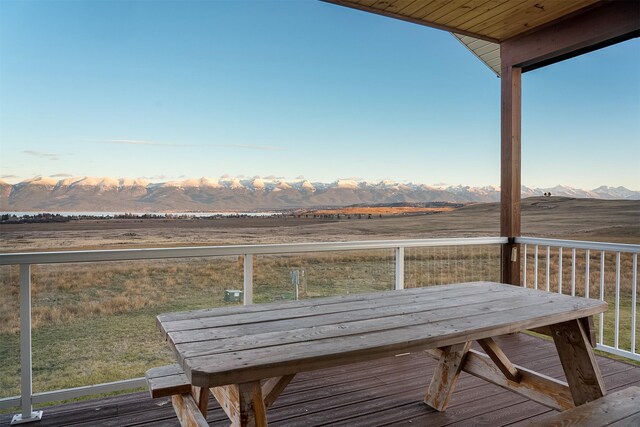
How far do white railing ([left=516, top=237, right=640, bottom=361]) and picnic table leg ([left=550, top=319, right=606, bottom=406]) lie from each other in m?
1.64

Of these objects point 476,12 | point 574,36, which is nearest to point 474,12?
point 476,12

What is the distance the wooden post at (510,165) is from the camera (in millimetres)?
4203

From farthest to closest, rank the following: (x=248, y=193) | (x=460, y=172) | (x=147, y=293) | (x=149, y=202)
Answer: (x=460, y=172) < (x=248, y=193) < (x=149, y=202) < (x=147, y=293)

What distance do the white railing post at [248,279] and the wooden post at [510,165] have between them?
2540 mm

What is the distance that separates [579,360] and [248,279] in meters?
2.11

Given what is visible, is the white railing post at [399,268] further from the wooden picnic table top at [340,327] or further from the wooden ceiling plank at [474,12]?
the wooden ceiling plank at [474,12]

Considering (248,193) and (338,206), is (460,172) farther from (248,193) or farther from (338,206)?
(248,193)

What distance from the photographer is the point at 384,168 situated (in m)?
7.91

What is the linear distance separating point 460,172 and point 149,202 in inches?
214

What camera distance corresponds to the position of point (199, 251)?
3057 mm

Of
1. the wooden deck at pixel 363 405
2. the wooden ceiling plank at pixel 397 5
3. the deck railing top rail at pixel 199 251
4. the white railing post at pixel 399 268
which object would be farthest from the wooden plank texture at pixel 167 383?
the wooden ceiling plank at pixel 397 5

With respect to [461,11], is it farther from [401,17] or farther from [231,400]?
[231,400]

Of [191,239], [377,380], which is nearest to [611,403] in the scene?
[377,380]

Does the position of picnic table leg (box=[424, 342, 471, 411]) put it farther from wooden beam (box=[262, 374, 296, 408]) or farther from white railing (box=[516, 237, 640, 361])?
white railing (box=[516, 237, 640, 361])
